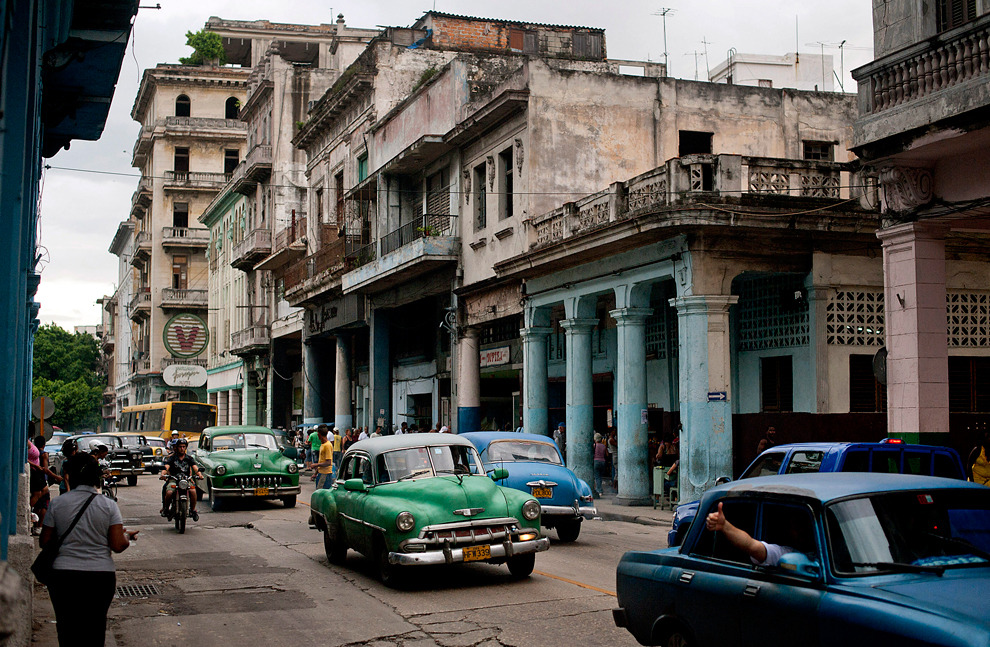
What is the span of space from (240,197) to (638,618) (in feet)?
182

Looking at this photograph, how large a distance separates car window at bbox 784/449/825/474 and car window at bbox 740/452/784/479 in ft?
0.58

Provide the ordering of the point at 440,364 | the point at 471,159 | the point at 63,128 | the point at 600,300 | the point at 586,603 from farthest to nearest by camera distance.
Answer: the point at 440,364 < the point at 471,159 < the point at 600,300 < the point at 63,128 < the point at 586,603

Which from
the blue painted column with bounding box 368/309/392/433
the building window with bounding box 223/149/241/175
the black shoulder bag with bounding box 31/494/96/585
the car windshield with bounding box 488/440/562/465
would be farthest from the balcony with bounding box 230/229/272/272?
the black shoulder bag with bounding box 31/494/96/585

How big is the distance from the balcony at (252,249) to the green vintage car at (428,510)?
130 ft

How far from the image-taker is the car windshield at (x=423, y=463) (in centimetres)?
1186

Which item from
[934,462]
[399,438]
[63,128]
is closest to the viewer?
[934,462]

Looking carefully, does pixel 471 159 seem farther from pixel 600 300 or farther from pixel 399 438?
pixel 399 438

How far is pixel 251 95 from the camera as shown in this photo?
2213 inches

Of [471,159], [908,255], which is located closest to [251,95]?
[471,159]

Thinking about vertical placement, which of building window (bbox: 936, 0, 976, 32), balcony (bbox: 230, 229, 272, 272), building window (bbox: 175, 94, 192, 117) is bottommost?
building window (bbox: 936, 0, 976, 32)

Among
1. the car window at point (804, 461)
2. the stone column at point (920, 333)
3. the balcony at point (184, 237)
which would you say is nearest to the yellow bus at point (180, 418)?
the balcony at point (184, 237)

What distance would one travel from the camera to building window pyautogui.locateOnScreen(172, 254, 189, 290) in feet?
245

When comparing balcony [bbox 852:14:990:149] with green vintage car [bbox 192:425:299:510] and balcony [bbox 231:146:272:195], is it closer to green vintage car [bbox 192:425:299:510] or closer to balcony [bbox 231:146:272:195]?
green vintage car [bbox 192:425:299:510]

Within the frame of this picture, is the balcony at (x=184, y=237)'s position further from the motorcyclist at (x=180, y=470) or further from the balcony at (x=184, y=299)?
the motorcyclist at (x=180, y=470)
